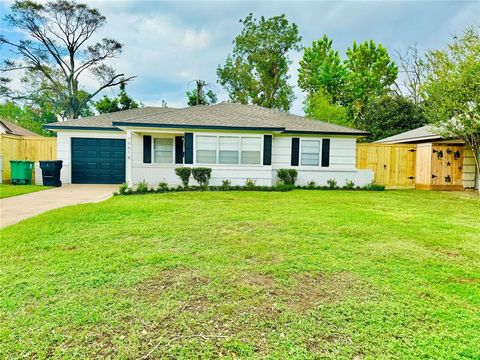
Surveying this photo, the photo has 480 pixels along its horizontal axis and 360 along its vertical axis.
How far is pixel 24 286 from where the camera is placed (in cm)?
288

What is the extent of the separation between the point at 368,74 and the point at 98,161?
26989mm

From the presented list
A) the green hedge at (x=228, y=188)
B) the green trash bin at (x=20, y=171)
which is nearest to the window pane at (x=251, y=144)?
the green hedge at (x=228, y=188)

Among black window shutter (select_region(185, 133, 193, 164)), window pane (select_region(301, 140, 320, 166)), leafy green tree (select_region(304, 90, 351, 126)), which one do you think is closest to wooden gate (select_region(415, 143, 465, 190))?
window pane (select_region(301, 140, 320, 166))

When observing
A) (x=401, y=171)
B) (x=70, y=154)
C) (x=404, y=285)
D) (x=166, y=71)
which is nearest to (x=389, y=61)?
(x=401, y=171)

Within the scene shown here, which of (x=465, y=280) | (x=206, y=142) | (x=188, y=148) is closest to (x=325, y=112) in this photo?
(x=206, y=142)

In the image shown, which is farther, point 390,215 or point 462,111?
point 462,111

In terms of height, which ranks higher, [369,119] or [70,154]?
[369,119]

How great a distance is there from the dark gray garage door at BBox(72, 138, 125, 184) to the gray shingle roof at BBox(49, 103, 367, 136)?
0.87 m

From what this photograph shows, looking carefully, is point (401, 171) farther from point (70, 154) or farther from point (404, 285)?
point (70, 154)

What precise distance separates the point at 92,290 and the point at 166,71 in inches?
818

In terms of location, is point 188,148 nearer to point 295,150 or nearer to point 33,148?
point 295,150

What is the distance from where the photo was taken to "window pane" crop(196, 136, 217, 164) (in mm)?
11734

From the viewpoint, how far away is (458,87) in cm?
984

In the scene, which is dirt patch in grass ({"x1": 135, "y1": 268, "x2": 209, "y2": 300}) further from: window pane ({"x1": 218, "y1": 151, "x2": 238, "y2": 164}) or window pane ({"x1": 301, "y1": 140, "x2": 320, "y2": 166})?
window pane ({"x1": 301, "y1": 140, "x2": 320, "y2": 166})
